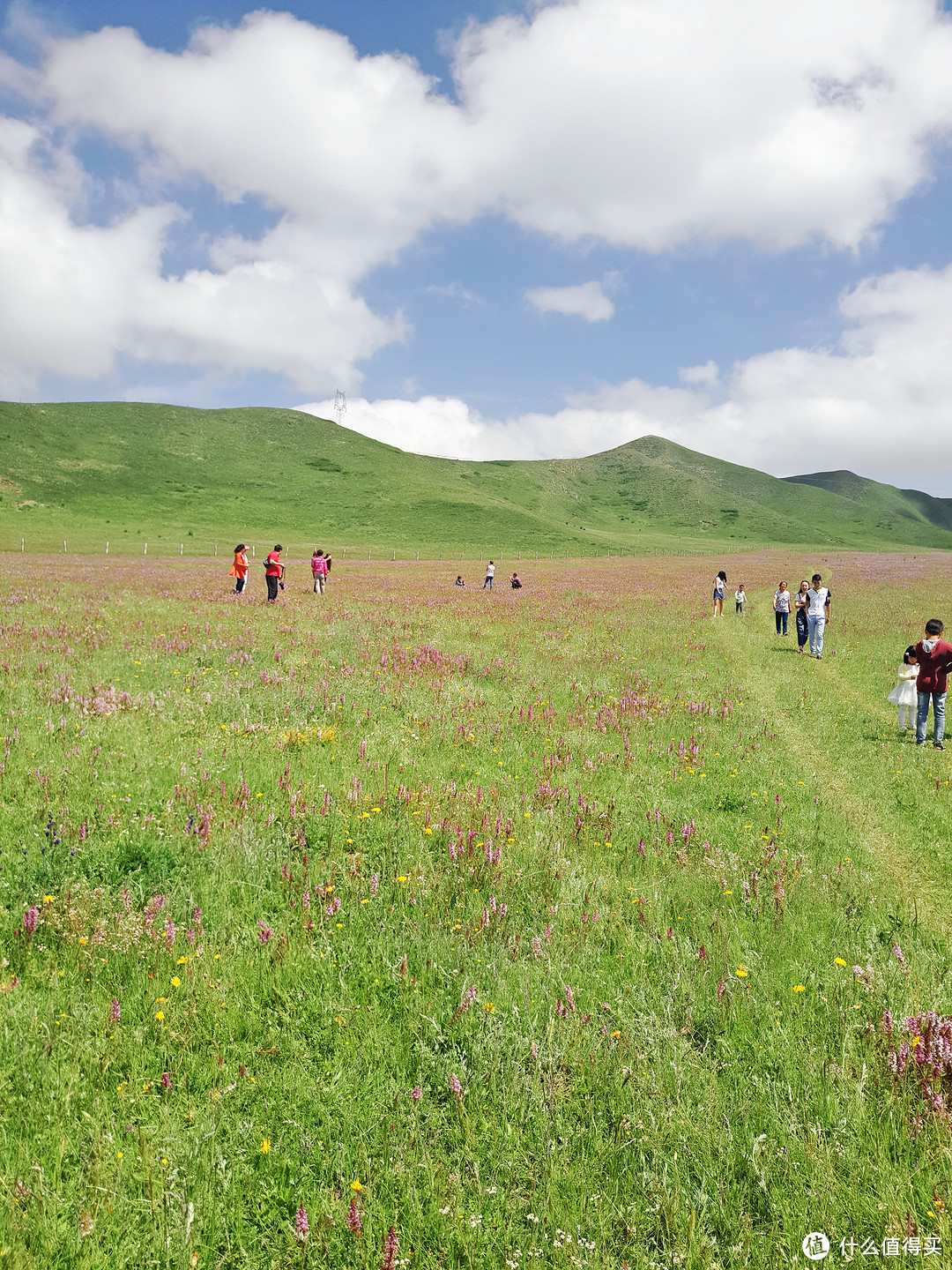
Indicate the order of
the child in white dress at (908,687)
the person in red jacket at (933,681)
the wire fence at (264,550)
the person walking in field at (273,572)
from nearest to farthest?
the person in red jacket at (933,681) → the child in white dress at (908,687) → the person walking in field at (273,572) → the wire fence at (264,550)

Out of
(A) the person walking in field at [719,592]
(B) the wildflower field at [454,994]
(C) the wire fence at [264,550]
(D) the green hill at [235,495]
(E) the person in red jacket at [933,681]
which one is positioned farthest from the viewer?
(D) the green hill at [235,495]

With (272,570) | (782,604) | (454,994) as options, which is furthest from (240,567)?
(454,994)

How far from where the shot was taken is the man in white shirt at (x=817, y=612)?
64.9 ft

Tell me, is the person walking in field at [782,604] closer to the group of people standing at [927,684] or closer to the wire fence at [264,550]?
the group of people standing at [927,684]

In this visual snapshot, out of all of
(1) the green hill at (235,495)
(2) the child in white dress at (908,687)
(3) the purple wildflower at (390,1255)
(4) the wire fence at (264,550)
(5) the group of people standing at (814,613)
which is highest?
(1) the green hill at (235,495)

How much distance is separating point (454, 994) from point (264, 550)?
83958 millimetres

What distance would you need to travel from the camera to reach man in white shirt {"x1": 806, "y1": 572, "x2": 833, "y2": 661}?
19.8m

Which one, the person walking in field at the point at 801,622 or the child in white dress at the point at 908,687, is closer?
the child in white dress at the point at 908,687

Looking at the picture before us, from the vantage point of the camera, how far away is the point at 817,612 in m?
19.9

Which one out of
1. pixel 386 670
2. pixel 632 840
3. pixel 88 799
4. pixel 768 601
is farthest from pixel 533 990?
pixel 768 601

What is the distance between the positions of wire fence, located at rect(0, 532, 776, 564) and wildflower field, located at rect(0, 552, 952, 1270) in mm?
62661

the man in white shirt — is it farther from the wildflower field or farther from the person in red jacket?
the wildflower field

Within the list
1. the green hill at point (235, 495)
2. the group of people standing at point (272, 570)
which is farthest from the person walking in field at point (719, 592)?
the green hill at point (235, 495)

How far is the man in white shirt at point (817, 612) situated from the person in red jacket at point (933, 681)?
311 inches
